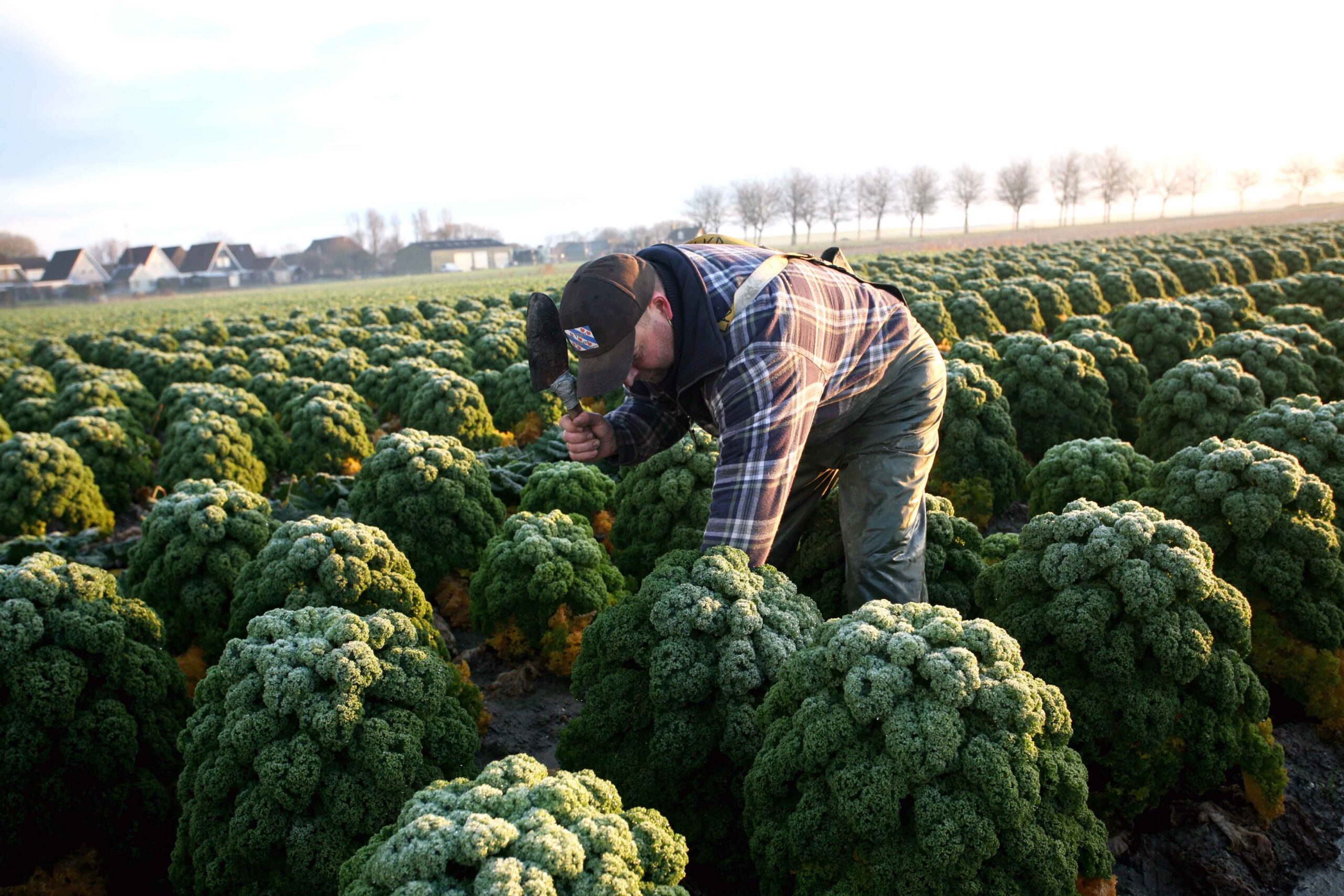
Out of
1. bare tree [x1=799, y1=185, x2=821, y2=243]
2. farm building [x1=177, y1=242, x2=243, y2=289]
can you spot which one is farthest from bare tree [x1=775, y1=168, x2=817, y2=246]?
farm building [x1=177, y1=242, x2=243, y2=289]

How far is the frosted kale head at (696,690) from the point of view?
3.88m

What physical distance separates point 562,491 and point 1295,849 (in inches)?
220

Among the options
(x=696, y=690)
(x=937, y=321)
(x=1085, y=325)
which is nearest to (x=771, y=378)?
(x=696, y=690)

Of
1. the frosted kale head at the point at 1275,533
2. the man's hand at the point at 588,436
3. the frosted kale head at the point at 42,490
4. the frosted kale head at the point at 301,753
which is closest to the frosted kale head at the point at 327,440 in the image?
the frosted kale head at the point at 42,490

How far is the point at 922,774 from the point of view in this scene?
3.09 m

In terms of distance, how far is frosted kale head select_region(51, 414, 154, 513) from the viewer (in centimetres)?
1084

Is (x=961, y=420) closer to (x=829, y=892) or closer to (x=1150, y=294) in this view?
(x=829, y=892)

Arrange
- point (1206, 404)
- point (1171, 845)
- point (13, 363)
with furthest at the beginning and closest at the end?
1. point (13, 363)
2. point (1206, 404)
3. point (1171, 845)

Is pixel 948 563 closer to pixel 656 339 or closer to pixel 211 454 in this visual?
pixel 656 339

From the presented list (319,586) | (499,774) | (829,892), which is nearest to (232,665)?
(319,586)

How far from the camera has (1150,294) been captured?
72.1 ft

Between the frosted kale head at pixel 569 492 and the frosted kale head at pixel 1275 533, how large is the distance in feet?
14.9

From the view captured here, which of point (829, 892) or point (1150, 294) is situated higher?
point (1150, 294)

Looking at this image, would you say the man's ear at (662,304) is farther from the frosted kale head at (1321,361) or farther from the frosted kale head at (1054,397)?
the frosted kale head at (1321,361)
